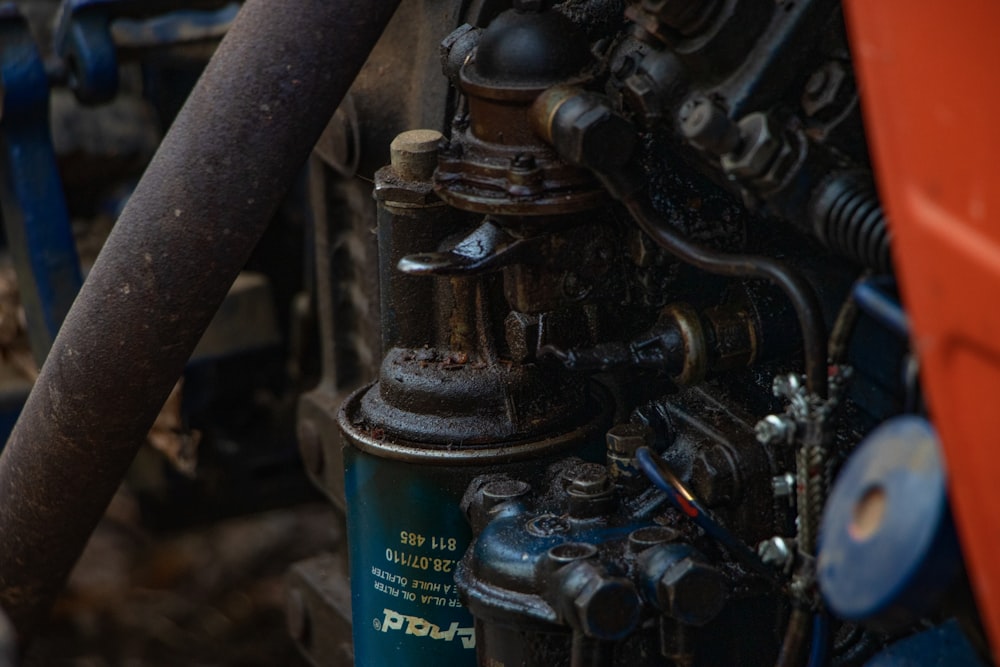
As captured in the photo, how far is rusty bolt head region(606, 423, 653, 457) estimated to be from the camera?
4.80ft

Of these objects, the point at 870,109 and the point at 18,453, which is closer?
the point at 870,109

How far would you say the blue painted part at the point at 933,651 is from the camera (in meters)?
1.22

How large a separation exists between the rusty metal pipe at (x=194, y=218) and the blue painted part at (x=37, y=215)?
33.1 inches

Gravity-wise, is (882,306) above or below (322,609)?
above

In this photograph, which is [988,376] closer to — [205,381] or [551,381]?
[551,381]

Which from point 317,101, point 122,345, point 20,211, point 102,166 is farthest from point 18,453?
point 102,166

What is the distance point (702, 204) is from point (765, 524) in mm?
360

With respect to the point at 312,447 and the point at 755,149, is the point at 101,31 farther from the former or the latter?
the point at 755,149

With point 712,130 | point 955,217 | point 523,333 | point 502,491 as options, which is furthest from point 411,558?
point 955,217

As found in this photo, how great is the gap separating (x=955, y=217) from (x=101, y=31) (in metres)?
1.83

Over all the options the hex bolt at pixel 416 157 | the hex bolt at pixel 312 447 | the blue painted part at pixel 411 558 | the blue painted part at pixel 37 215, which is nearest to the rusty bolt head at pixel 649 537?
the blue painted part at pixel 411 558

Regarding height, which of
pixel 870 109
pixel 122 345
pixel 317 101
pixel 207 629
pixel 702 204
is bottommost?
pixel 207 629

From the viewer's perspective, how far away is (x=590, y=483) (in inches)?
56.4

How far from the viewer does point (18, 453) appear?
1.65 meters
